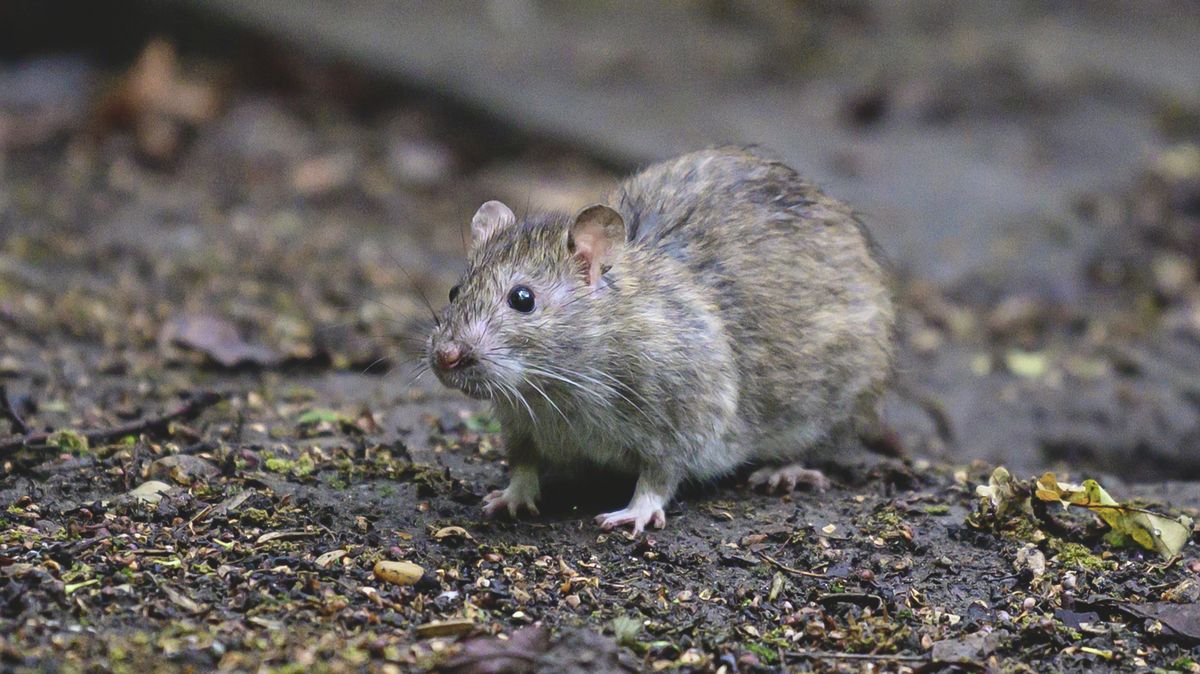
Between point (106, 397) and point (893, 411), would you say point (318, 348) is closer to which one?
point (106, 397)

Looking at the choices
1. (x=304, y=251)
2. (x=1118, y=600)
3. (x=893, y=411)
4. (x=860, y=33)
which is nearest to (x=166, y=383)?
(x=304, y=251)

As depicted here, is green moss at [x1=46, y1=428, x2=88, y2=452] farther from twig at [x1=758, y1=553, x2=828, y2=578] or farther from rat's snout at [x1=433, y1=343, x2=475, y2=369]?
twig at [x1=758, y1=553, x2=828, y2=578]

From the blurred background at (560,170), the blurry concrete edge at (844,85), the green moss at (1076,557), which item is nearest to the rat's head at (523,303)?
the blurred background at (560,170)

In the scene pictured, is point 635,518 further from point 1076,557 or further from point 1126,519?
point 1126,519

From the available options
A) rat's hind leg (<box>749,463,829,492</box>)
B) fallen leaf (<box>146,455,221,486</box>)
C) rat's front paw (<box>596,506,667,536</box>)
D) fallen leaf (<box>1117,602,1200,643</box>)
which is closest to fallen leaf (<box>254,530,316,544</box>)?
fallen leaf (<box>146,455,221,486</box>)

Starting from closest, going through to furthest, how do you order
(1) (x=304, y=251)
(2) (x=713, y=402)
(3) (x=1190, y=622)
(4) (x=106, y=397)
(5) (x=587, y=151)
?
(3) (x=1190, y=622) → (2) (x=713, y=402) → (4) (x=106, y=397) → (1) (x=304, y=251) → (5) (x=587, y=151)

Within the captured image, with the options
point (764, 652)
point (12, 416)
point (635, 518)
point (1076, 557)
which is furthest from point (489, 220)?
point (1076, 557)
